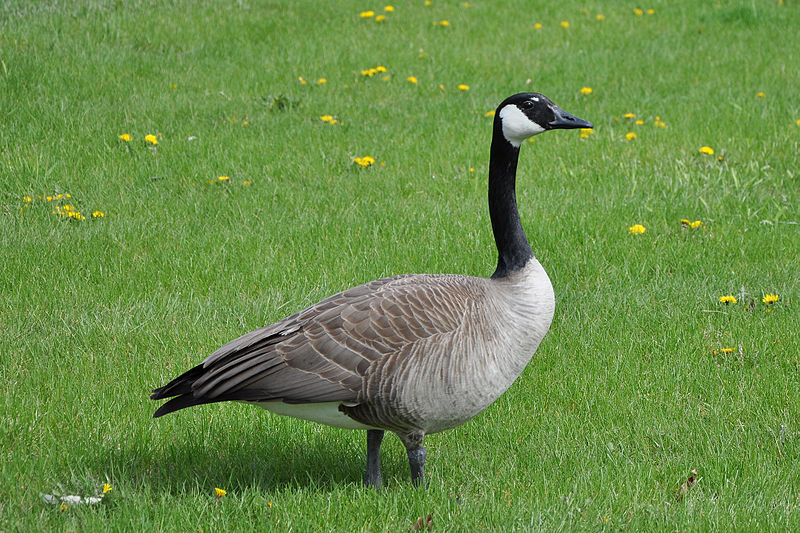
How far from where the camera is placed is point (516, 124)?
428 cm

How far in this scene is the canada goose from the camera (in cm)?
374

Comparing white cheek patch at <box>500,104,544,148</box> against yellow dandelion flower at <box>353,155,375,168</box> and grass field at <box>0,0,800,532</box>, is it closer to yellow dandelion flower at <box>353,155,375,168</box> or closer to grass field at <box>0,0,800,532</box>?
grass field at <box>0,0,800,532</box>

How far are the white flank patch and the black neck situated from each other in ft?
3.53

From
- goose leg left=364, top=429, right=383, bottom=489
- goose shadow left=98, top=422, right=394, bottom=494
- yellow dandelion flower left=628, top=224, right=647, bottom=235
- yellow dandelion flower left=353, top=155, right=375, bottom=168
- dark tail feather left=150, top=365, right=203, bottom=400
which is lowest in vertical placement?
goose shadow left=98, top=422, right=394, bottom=494

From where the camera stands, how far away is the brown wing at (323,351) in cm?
374

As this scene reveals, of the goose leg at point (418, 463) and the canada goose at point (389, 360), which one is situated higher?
the canada goose at point (389, 360)

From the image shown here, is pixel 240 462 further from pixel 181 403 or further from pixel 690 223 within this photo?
pixel 690 223

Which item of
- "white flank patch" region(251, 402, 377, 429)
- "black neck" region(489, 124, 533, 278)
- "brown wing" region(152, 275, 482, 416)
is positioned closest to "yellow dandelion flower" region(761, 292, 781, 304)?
"black neck" region(489, 124, 533, 278)

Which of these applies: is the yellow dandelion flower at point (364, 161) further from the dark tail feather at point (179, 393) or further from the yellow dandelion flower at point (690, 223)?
the dark tail feather at point (179, 393)

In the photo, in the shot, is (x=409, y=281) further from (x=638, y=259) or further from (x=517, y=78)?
(x=517, y=78)

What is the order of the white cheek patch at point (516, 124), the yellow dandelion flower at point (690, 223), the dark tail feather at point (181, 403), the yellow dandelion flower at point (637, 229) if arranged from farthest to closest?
the yellow dandelion flower at point (690, 223)
the yellow dandelion flower at point (637, 229)
the white cheek patch at point (516, 124)
the dark tail feather at point (181, 403)

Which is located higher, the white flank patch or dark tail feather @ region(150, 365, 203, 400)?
dark tail feather @ region(150, 365, 203, 400)

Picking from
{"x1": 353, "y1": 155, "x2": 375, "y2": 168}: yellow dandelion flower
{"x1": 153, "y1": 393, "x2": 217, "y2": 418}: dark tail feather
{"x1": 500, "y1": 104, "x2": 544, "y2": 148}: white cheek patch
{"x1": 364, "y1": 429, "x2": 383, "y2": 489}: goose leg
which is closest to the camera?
{"x1": 153, "y1": 393, "x2": 217, "y2": 418}: dark tail feather

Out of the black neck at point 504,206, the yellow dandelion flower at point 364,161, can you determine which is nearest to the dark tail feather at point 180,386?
the black neck at point 504,206
